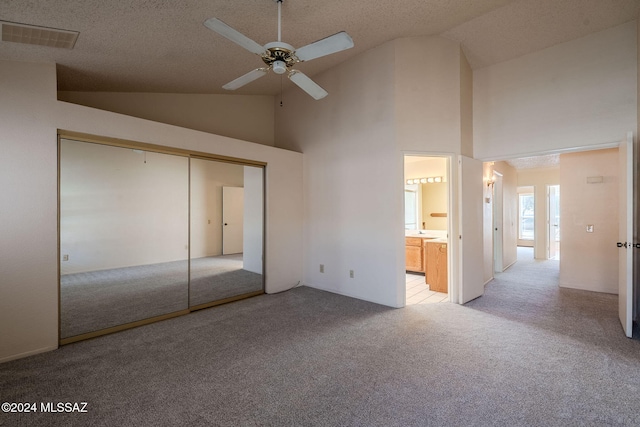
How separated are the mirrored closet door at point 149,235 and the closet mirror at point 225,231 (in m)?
0.01

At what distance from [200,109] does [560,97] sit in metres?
5.17

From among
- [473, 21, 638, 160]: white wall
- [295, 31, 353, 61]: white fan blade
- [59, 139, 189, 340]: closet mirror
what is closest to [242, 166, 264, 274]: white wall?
[59, 139, 189, 340]: closet mirror

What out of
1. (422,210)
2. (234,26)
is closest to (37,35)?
(234,26)

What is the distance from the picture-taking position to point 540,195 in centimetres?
859

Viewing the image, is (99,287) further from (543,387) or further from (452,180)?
(452,180)

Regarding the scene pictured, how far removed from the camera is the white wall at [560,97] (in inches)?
138

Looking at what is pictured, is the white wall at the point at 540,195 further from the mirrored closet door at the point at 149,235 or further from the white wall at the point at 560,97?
the mirrored closet door at the point at 149,235

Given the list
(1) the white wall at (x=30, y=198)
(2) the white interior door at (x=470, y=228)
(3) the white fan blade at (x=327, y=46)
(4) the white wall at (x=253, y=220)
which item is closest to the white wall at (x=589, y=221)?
(2) the white interior door at (x=470, y=228)

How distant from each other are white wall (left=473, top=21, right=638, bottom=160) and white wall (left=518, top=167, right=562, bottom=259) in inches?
212

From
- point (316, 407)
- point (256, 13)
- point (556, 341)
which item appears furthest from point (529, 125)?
point (316, 407)

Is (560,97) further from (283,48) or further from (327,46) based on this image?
(283,48)

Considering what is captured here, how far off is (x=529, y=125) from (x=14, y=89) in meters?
5.77

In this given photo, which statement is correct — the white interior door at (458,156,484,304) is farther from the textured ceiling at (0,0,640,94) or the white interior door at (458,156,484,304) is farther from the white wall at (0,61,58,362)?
the white wall at (0,61,58,362)

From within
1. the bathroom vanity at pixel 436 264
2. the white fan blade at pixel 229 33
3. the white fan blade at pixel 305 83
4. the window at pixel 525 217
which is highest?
the white fan blade at pixel 229 33
